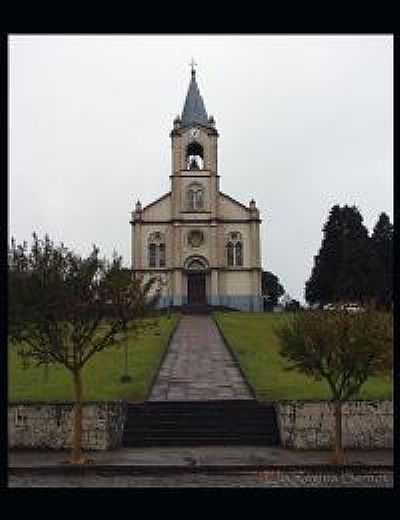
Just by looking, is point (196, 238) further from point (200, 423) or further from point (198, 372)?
point (200, 423)

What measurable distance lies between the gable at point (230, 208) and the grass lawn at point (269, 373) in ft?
65.8

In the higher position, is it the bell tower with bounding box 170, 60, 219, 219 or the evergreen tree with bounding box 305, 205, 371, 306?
the bell tower with bounding box 170, 60, 219, 219

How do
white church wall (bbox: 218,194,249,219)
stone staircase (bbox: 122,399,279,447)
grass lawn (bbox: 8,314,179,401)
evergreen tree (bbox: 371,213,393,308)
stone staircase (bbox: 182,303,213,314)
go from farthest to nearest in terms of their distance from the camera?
white church wall (bbox: 218,194,249,219) < stone staircase (bbox: 182,303,213,314) < evergreen tree (bbox: 371,213,393,308) < grass lawn (bbox: 8,314,179,401) < stone staircase (bbox: 122,399,279,447)

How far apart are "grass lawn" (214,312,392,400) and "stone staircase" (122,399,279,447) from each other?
159cm

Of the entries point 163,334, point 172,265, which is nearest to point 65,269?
point 163,334

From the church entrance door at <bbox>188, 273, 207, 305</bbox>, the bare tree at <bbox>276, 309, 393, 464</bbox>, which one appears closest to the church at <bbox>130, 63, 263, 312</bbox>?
the church entrance door at <bbox>188, 273, 207, 305</bbox>

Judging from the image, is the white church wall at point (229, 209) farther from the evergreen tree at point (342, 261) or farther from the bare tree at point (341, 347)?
the bare tree at point (341, 347)

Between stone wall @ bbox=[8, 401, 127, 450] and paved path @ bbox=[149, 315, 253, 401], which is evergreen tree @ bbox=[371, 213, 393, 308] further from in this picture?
stone wall @ bbox=[8, 401, 127, 450]

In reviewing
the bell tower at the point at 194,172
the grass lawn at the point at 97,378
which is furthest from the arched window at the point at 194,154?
the grass lawn at the point at 97,378

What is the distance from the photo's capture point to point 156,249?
230 ft

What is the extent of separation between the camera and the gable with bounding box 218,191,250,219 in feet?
232

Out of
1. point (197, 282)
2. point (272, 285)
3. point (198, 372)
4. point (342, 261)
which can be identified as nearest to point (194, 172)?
point (197, 282)
